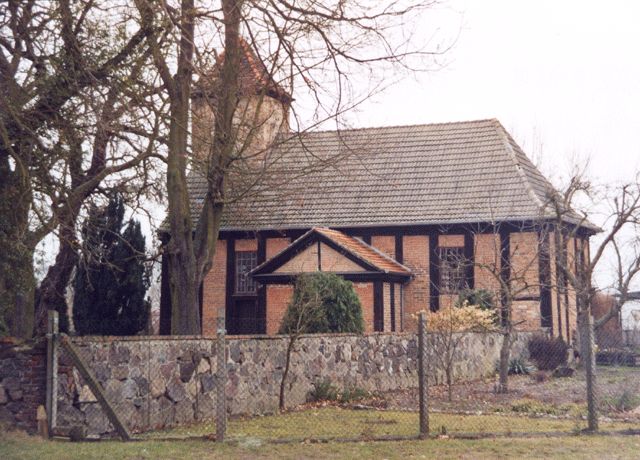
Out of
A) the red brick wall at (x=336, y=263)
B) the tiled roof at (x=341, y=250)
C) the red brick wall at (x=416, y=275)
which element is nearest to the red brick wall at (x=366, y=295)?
the red brick wall at (x=336, y=263)

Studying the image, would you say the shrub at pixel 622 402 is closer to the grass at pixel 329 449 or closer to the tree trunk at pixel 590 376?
the tree trunk at pixel 590 376

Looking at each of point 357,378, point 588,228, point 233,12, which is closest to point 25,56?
point 233,12

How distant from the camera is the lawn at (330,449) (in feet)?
33.2

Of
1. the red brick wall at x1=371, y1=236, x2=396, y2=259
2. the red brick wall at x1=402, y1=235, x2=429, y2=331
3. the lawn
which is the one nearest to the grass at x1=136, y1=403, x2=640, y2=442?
the lawn

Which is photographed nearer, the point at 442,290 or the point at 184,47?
the point at 184,47

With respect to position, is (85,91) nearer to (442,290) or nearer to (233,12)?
(233,12)

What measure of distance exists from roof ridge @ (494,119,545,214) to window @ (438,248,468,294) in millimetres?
3145

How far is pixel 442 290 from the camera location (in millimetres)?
30000

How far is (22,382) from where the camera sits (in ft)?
38.2

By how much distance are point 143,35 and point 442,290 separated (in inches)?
709

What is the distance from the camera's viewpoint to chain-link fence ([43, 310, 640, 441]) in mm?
11883

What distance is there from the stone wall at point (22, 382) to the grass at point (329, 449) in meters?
0.40

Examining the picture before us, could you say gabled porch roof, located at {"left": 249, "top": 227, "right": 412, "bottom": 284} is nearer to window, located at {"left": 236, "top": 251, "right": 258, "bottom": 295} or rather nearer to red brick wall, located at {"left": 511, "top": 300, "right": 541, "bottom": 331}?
window, located at {"left": 236, "top": 251, "right": 258, "bottom": 295}

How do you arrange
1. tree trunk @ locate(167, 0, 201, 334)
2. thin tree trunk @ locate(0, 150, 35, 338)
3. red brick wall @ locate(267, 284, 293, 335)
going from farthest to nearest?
red brick wall @ locate(267, 284, 293, 335), tree trunk @ locate(167, 0, 201, 334), thin tree trunk @ locate(0, 150, 35, 338)
